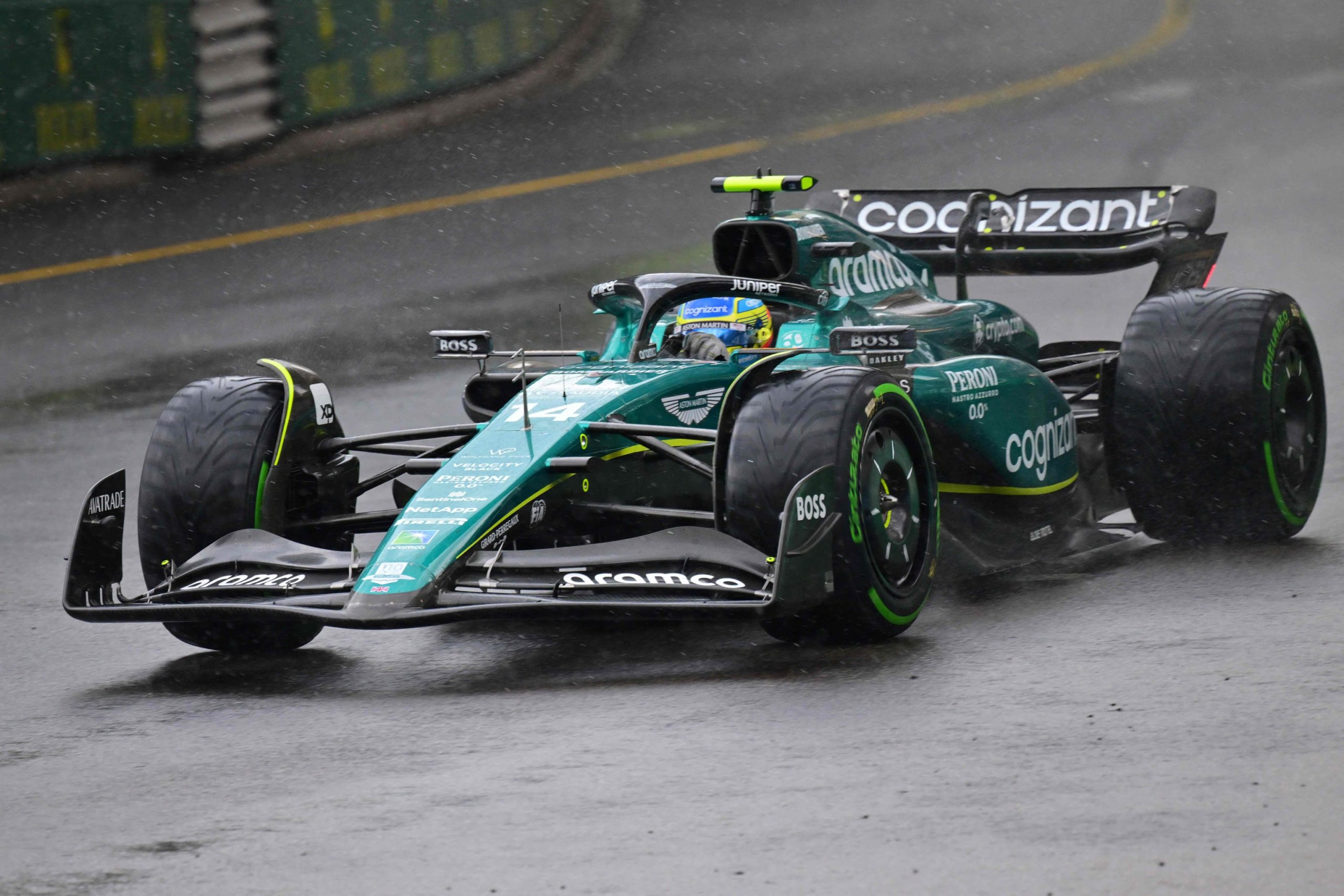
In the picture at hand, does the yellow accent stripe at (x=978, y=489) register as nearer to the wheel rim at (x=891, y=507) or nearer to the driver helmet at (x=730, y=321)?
the wheel rim at (x=891, y=507)

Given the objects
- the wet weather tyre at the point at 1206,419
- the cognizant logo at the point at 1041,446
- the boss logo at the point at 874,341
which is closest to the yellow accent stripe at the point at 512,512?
the boss logo at the point at 874,341

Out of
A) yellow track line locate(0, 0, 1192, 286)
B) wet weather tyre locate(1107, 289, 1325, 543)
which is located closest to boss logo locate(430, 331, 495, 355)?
wet weather tyre locate(1107, 289, 1325, 543)

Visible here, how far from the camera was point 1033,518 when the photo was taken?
27.7 ft

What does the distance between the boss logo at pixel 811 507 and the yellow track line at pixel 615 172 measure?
38.1ft

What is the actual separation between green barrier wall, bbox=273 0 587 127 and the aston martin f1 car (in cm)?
1053

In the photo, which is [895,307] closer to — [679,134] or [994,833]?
[994,833]

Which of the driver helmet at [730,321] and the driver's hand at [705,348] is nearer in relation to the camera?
the driver's hand at [705,348]

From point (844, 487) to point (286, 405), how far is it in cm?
229

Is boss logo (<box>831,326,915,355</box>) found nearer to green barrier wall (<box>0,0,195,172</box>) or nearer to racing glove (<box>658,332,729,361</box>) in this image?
racing glove (<box>658,332,729,361</box>)

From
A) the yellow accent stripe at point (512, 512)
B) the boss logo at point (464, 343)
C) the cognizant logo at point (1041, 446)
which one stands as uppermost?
the boss logo at point (464, 343)

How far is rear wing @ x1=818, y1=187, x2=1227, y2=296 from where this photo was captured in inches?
397

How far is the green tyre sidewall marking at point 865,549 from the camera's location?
6.79 m

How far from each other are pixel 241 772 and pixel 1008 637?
276 centimetres

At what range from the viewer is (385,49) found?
19703 millimetres
